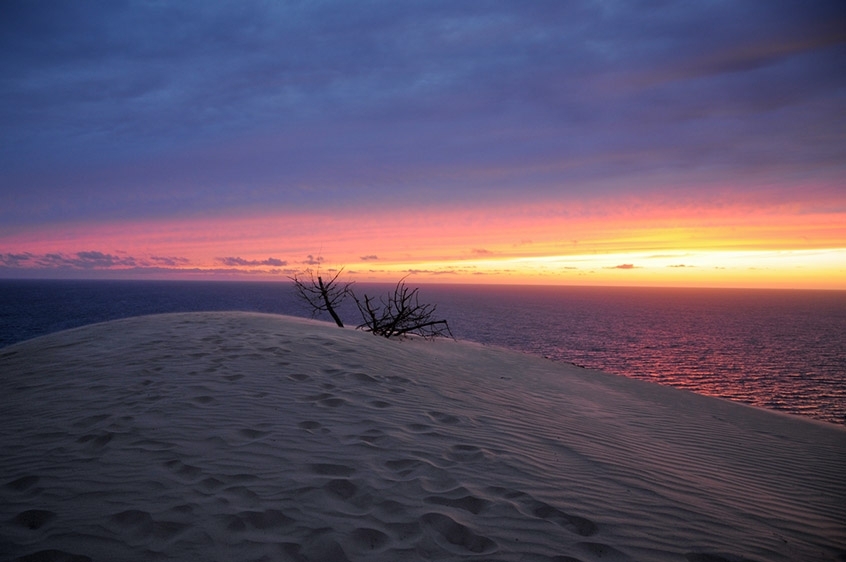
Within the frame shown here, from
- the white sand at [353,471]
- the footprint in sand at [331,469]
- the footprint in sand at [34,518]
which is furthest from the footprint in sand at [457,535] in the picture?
the footprint in sand at [34,518]

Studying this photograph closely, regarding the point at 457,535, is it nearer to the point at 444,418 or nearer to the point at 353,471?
the point at 353,471

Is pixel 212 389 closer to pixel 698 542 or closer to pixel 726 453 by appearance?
pixel 698 542

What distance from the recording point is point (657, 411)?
11.0 m

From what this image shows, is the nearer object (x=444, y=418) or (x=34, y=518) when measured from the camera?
(x=34, y=518)

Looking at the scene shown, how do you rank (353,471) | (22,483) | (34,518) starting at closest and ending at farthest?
(34,518) < (22,483) < (353,471)

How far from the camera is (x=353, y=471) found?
4.32m

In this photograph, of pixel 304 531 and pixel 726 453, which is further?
pixel 726 453

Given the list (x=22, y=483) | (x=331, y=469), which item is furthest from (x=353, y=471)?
(x=22, y=483)

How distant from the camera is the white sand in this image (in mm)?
3312

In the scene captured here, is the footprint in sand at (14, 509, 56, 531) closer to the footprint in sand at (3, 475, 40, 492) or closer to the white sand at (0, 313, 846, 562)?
the white sand at (0, 313, 846, 562)

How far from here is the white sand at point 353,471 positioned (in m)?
3.31

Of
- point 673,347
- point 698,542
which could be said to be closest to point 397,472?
point 698,542

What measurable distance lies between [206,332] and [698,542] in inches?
439

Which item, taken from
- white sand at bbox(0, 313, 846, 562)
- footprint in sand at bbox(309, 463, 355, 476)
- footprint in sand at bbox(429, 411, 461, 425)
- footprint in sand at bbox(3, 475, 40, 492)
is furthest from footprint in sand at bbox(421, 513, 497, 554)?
footprint in sand at bbox(3, 475, 40, 492)
